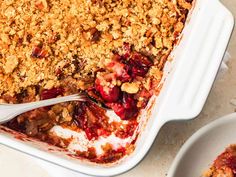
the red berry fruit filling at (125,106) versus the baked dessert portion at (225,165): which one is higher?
the red berry fruit filling at (125,106)

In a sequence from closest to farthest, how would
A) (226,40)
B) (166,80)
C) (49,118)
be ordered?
1. (226,40)
2. (166,80)
3. (49,118)

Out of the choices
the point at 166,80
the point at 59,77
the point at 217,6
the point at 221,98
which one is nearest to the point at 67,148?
the point at 59,77

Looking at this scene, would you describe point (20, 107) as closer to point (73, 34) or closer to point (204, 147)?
point (73, 34)

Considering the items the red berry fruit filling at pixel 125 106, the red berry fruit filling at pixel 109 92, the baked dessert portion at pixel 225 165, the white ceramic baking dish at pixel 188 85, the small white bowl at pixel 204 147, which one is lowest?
the baked dessert portion at pixel 225 165

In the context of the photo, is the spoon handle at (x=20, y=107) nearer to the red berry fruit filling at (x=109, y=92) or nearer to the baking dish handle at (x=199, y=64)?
the red berry fruit filling at (x=109, y=92)

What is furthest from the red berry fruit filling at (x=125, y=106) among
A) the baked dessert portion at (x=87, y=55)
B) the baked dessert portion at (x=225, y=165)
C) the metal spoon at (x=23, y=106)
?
the baked dessert portion at (x=225, y=165)

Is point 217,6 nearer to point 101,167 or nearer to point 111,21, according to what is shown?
point 111,21

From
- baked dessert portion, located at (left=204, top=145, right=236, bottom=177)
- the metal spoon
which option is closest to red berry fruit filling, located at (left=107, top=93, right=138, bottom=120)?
the metal spoon
